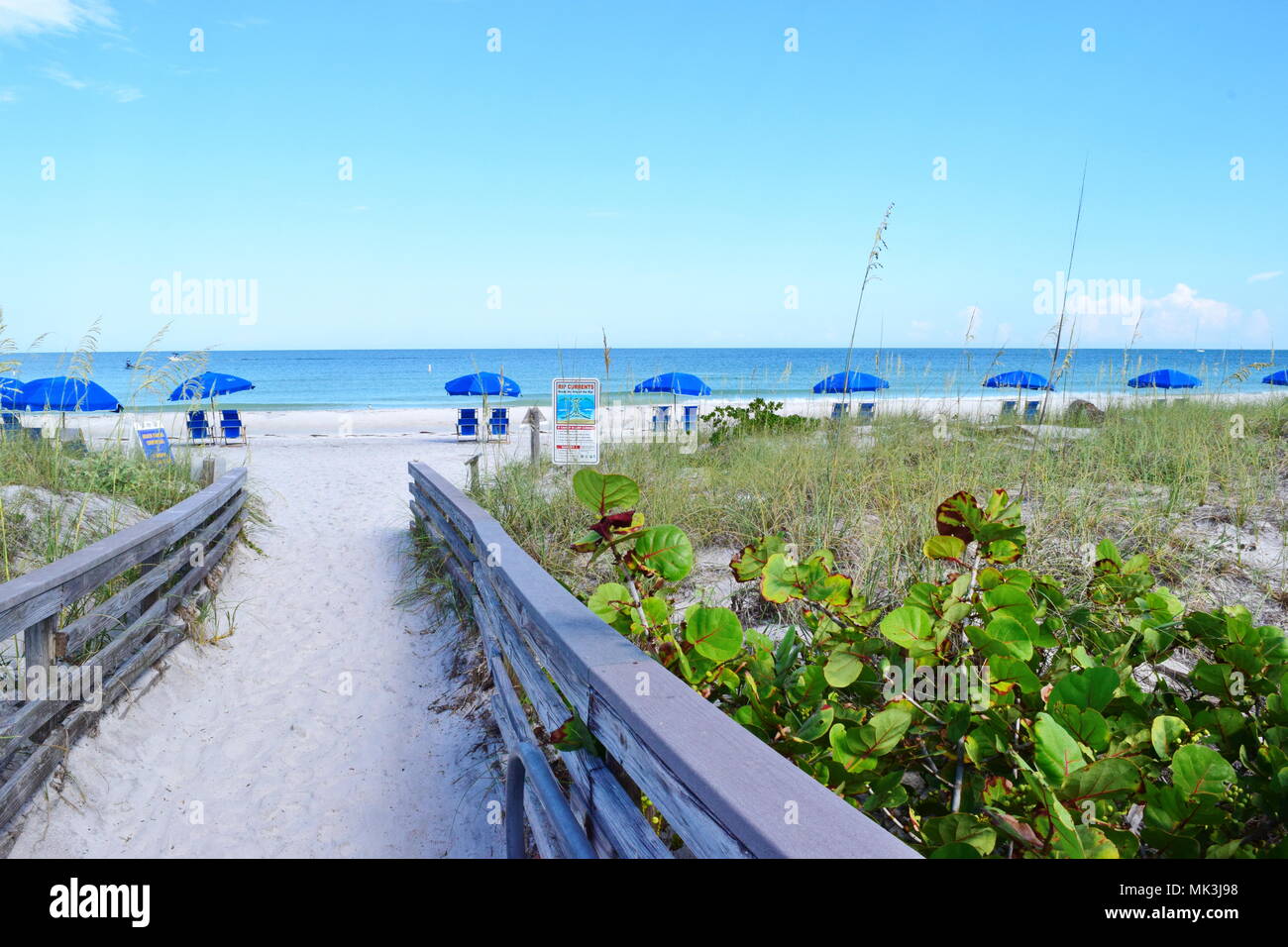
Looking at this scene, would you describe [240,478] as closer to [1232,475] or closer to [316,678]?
[316,678]

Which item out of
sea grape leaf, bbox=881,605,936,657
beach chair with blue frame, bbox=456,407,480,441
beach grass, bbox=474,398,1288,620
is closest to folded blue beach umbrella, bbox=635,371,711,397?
beach chair with blue frame, bbox=456,407,480,441

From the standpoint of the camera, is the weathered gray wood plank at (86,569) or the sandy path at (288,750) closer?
the weathered gray wood plank at (86,569)

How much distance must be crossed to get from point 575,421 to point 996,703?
4027 millimetres

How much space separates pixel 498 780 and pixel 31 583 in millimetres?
1835

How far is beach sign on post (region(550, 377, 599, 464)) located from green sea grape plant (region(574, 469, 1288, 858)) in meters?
3.17

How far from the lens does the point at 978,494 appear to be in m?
4.07

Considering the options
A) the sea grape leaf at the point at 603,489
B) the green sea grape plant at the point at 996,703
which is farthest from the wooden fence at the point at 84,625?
the green sea grape plant at the point at 996,703

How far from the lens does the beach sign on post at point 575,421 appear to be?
510cm

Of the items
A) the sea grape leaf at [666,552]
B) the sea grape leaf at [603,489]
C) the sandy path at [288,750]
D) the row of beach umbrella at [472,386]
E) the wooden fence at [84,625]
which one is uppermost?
the row of beach umbrella at [472,386]

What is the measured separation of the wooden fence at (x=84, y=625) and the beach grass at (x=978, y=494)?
1.85m

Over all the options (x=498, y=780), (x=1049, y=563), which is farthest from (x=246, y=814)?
(x=1049, y=563)

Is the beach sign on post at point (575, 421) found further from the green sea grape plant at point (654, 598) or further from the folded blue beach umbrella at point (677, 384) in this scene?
the folded blue beach umbrella at point (677, 384)
